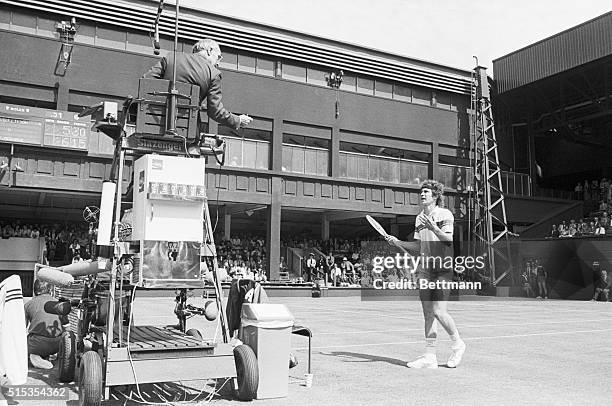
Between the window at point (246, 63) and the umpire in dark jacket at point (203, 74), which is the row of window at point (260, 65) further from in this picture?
the umpire in dark jacket at point (203, 74)

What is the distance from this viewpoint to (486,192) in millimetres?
37375

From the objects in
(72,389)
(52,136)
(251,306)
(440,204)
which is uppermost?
(52,136)

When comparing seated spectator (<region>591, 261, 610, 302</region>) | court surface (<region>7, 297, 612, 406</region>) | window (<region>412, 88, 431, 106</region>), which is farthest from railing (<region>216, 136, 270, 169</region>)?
court surface (<region>7, 297, 612, 406</region>)

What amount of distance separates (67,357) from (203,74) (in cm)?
329

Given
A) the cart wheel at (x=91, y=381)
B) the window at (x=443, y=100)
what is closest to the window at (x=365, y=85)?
the window at (x=443, y=100)

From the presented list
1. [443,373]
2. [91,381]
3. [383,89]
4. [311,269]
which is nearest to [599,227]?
[383,89]

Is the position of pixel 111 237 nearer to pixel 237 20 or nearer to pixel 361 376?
pixel 361 376

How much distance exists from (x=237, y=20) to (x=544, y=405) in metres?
30.3

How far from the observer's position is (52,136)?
27453mm

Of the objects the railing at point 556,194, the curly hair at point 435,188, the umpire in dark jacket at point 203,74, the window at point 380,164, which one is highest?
the window at point 380,164

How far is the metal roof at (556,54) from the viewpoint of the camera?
3200cm

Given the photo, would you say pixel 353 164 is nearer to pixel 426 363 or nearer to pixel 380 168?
pixel 380 168

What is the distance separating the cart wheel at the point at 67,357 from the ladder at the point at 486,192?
104ft

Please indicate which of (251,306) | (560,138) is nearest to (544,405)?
(251,306)
